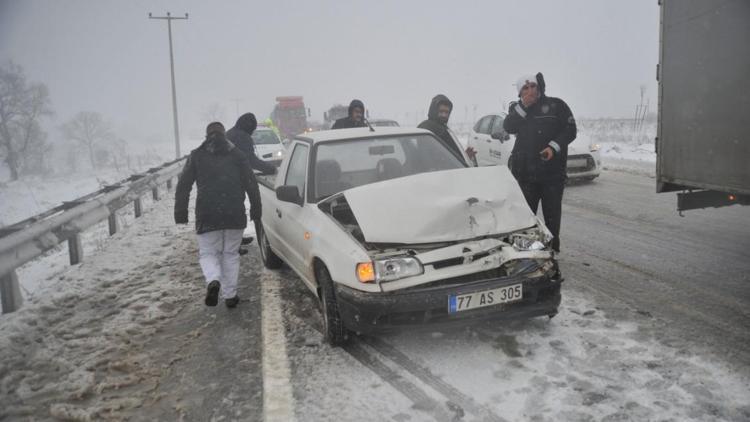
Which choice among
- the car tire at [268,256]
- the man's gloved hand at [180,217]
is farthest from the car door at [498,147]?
the man's gloved hand at [180,217]

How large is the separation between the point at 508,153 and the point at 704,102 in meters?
7.10

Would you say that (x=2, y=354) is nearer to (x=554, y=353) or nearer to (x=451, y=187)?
(x=451, y=187)

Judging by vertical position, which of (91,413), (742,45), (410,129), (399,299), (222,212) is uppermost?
(742,45)

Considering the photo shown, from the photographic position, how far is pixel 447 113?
23.7 feet

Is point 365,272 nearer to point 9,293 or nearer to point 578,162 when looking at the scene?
point 9,293

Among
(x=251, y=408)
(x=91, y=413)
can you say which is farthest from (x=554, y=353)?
(x=91, y=413)

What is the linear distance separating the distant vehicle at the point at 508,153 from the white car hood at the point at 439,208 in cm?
627

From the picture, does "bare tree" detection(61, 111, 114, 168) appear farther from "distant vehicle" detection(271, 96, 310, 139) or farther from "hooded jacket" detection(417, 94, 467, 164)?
"hooded jacket" detection(417, 94, 467, 164)

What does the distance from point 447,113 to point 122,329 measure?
197 inches

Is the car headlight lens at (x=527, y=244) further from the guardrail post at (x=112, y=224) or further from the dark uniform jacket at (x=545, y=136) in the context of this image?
the guardrail post at (x=112, y=224)

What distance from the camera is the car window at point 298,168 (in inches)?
189

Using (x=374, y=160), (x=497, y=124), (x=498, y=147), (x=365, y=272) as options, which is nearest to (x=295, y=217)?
(x=374, y=160)

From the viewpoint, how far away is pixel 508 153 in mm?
11297

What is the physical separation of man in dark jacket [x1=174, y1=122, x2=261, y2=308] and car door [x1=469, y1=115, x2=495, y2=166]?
338 inches
